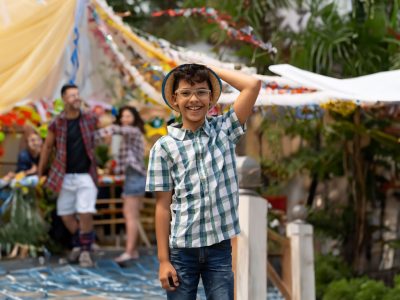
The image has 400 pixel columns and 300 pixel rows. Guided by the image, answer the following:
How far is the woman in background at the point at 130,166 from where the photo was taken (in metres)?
7.45

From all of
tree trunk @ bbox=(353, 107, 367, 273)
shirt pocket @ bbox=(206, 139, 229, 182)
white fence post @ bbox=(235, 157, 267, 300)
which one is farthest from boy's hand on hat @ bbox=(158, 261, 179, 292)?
tree trunk @ bbox=(353, 107, 367, 273)

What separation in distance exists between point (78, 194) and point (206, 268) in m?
4.08

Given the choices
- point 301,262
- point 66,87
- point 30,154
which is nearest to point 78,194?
point 66,87

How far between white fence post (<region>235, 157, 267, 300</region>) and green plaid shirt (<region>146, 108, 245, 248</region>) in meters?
1.35

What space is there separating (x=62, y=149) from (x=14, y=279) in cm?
129

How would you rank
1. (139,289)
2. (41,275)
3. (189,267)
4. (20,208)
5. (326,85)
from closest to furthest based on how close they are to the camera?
(189,267), (326,85), (139,289), (41,275), (20,208)

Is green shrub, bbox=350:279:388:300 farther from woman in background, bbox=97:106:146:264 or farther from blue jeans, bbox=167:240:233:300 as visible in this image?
blue jeans, bbox=167:240:233:300

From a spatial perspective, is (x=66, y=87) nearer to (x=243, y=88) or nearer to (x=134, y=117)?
(x=134, y=117)

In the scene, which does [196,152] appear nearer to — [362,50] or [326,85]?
[326,85]

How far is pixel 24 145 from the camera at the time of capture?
27.5 ft

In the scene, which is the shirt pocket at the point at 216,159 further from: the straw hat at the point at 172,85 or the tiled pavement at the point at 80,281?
the tiled pavement at the point at 80,281

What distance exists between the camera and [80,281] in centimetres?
654

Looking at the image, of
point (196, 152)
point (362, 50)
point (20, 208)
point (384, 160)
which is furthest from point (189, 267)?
point (384, 160)

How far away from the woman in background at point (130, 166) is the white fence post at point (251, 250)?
9.89ft
